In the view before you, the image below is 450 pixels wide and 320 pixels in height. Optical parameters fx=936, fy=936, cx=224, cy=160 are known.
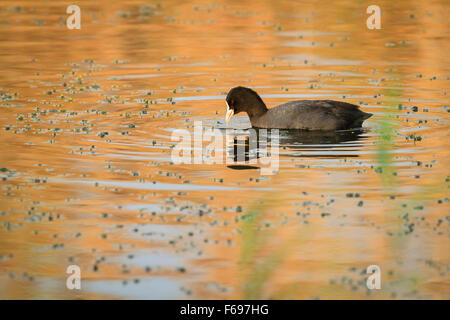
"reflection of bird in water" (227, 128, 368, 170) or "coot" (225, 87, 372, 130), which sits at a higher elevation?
"coot" (225, 87, 372, 130)

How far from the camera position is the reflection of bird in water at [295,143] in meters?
11.2

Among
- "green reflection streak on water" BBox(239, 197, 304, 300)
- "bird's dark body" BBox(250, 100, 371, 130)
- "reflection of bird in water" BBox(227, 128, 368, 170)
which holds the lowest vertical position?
"green reflection streak on water" BBox(239, 197, 304, 300)

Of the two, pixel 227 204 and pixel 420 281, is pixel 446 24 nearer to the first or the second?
pixel 227 204

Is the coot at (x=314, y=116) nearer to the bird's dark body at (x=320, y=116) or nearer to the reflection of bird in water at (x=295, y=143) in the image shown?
the bird's dark body at (x=320, y=116)

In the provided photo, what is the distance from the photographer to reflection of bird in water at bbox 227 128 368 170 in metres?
11.2

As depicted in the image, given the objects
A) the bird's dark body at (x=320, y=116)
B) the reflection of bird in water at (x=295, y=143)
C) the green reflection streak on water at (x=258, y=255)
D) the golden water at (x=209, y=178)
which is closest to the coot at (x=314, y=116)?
the bird's dark body at (x=320, y=116)

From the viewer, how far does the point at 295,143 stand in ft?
39.5

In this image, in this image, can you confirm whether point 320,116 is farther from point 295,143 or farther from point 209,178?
point 209,178

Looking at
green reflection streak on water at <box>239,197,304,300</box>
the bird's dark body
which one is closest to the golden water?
green reflection streak on water at <box>239,197,304,300</box>

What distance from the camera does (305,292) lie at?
6828mm

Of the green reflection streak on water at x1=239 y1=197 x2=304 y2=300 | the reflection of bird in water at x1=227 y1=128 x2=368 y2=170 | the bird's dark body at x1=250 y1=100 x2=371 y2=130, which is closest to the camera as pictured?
the green reflection streak on water at x1=239 y1=197 x2=304 y2=300

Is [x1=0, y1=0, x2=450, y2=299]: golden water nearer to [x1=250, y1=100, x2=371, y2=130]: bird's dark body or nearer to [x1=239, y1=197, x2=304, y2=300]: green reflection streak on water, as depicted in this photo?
[x1=239, y1=197, x2=304, y2=300]: green reflection streak on water

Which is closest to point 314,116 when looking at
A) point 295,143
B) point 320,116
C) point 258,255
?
point 320,116

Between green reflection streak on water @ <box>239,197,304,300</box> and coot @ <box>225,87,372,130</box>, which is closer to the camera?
green reflection streak on water @ <box>239,197,304,300</box>
